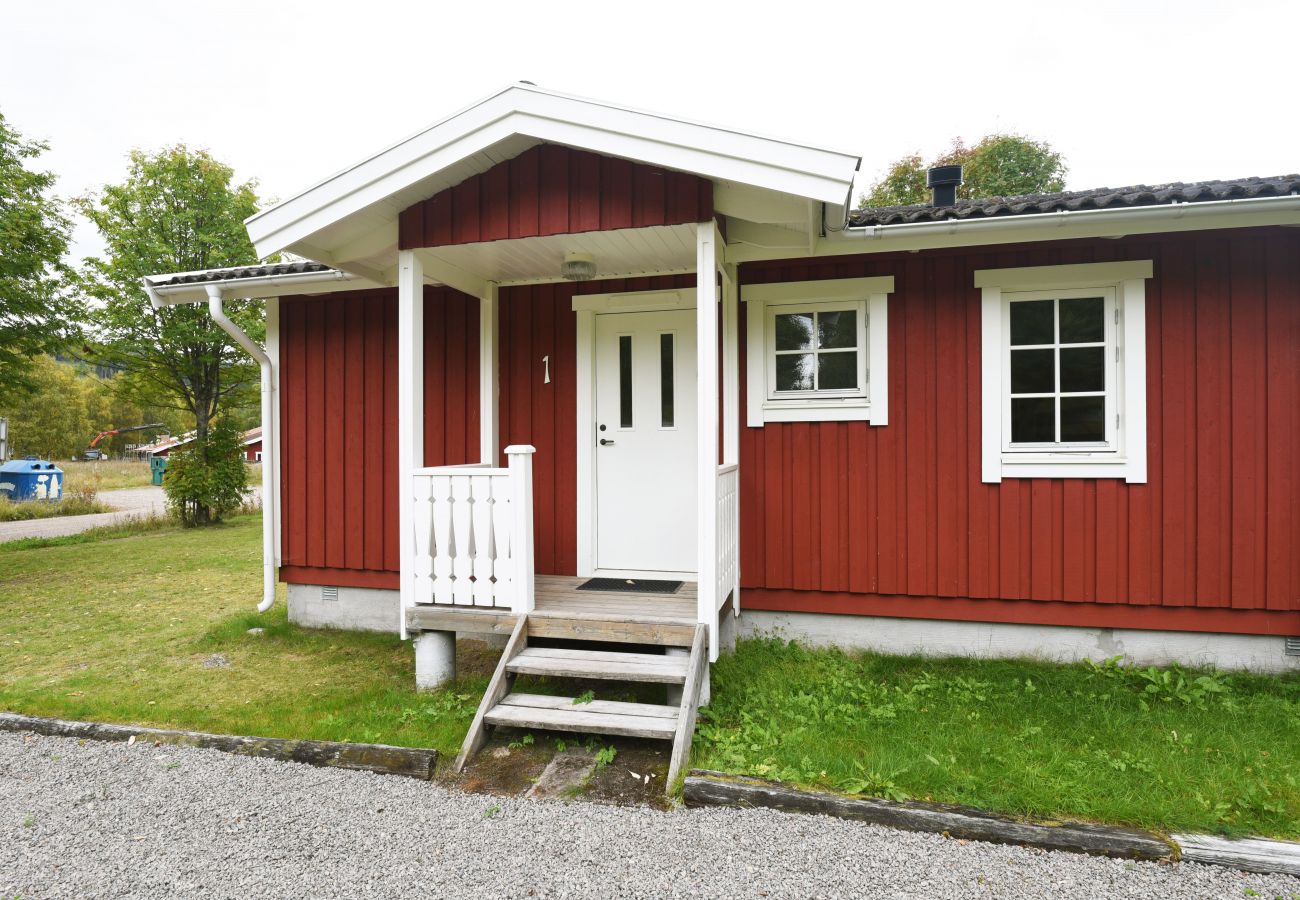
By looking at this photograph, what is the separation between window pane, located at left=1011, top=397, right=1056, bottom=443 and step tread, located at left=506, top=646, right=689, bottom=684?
2.56m

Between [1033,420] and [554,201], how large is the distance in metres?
3.19

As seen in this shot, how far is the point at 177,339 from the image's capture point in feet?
39.4

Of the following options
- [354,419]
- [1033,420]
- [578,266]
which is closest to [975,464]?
[1033,420]

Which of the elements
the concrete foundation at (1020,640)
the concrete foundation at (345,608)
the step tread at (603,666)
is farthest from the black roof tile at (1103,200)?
the concrete foundation at (345,608)

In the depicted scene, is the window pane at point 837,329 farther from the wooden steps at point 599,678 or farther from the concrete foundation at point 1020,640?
the wooden steps at point 599,678

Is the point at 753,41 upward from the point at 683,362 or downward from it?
upward

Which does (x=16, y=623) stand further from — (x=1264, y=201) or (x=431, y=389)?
(x=1264, y=201)

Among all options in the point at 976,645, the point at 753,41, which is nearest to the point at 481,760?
the point at 976,645

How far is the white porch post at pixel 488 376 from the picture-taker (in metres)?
4.84

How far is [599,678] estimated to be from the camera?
10.9ft

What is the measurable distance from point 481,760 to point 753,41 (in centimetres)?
1648

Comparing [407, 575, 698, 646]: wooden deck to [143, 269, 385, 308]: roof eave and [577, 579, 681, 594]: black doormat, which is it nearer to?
[577, 579, 681, 594]: black doormat

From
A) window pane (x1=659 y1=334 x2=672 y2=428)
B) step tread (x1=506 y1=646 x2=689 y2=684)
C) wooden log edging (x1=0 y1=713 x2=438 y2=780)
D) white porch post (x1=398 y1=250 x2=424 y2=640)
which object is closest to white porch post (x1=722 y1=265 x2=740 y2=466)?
window pane (x1=659 y1=334 x2=672 y2=428)

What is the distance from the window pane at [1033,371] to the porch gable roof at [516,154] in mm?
1702
